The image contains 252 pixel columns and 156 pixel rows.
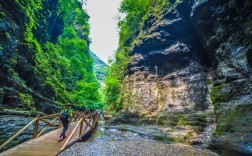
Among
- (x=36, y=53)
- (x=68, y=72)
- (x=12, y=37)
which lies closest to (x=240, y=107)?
(x=12, y=37)

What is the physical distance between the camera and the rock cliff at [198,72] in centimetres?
988

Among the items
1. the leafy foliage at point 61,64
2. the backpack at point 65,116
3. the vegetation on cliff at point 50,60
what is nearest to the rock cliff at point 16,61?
the vegetation on cliff at point 50,60

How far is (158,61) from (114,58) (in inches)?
460

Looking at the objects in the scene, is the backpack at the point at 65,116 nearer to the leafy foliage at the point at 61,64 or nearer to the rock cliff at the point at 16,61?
the rock cliff at the point at 16,61

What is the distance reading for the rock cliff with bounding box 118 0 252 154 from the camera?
9876 mm

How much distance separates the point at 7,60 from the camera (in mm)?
13641

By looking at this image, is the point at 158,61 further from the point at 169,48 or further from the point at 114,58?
the point at 114,58

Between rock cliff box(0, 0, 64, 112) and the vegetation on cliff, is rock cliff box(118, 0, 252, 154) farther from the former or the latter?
rock cliff box(0, 0, 64, 112)

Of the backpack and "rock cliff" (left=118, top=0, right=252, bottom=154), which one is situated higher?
"rock cliff" (left=118, top=0, right=252, bottom=154)

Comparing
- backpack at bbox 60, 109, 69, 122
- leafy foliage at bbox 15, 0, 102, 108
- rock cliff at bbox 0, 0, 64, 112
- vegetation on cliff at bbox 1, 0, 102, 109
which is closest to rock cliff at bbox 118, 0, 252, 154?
backpack at bbox 60, 109, 69, 122

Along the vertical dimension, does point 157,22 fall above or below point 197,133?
above

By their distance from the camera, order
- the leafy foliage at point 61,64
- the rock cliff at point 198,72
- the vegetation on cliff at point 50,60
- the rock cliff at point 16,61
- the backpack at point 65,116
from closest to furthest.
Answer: the backpack at point 65,116
the rock cliff at point 198,72
the rock cliff at point 16,61
the vegetation on cliff at point 50,60
the leafy foliage at point 61,64

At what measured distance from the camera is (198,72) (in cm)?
1975

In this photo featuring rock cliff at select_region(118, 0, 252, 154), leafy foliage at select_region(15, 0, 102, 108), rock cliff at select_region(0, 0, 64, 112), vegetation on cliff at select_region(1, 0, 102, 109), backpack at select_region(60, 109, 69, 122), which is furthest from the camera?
leafy foliage at select_region(15, 0, 102, 108)
